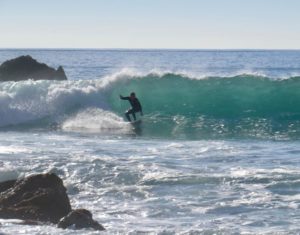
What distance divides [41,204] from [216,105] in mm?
17397

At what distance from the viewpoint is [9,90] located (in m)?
28.7

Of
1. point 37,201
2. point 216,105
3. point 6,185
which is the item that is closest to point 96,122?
point 216,105

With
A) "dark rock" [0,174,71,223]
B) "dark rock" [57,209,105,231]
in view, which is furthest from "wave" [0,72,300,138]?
"dark rock" [57,209,105,231]

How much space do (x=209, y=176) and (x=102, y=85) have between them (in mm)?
16343

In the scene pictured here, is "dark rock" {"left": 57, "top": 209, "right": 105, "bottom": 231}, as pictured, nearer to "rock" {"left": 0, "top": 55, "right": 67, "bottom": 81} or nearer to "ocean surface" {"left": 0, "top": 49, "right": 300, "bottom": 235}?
"ocean surface" {"left": 0, "top": 49, "right": 300, "bottom": 235}

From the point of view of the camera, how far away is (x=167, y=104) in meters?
28.1

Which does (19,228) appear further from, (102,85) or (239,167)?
(102,85)

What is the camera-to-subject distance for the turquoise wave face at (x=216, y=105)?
75.4 ft

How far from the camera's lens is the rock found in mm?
35531

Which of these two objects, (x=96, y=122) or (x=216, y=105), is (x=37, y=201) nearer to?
(x=96, y=122)

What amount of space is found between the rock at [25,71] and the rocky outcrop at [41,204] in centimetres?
2504

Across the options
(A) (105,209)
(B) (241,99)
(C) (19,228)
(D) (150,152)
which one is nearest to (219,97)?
(B) (241,99)

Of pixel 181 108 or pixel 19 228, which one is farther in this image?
pixel 181 108

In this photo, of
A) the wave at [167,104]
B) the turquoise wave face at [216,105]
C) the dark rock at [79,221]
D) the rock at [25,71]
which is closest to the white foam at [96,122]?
the wave at [167,104]
